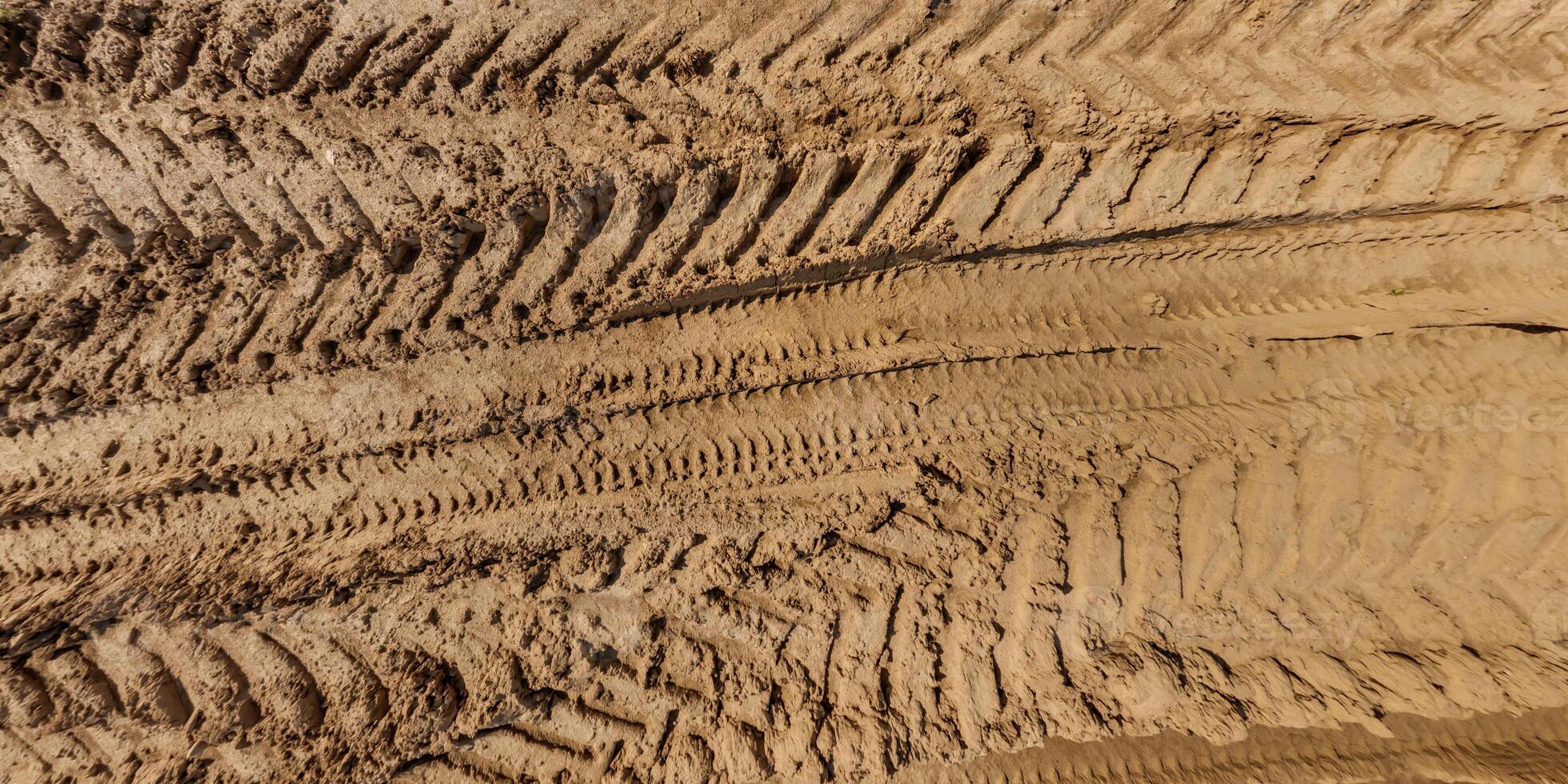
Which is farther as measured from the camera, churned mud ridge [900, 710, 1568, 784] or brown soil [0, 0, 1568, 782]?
brown soil [0, 0, 1568, 782]

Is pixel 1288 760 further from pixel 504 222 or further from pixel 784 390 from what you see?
pixel 504 222

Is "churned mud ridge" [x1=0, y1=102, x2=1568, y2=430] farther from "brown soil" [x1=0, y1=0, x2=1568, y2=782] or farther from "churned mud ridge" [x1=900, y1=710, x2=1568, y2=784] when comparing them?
"churned mud ridge" [x1=900, y1=710, x2=1568, y2=784]

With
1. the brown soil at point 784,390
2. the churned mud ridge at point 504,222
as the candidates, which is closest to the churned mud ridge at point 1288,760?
the brown soil at point 784,390

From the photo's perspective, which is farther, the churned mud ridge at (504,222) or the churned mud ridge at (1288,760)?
the churned mud ridge at (504,222)

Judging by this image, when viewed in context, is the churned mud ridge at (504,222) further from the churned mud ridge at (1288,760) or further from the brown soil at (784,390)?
the churned mud ridge at (1288,760)

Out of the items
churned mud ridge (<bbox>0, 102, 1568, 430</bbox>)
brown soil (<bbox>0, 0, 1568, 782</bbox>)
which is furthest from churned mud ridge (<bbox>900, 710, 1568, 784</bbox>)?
churned mud ridge (<bbox>0, 102, 1568, 430</bbox>)

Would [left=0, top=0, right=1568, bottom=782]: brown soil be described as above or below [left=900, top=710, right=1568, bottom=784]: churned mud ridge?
above

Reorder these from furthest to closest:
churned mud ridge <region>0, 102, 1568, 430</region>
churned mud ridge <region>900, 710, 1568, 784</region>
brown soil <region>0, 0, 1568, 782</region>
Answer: churned mud ridge <region>0, 102, 1568, 430</region> < brown soil <region>0, 0, 1568, 782</region> < churned mud ridge <region>900, 710, 1568, 784</region>

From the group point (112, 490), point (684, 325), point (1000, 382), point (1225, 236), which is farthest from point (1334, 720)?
point (112, 490)

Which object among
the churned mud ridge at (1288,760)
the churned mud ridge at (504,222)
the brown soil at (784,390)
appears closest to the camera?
the churned mud ridge at (1288,760)
